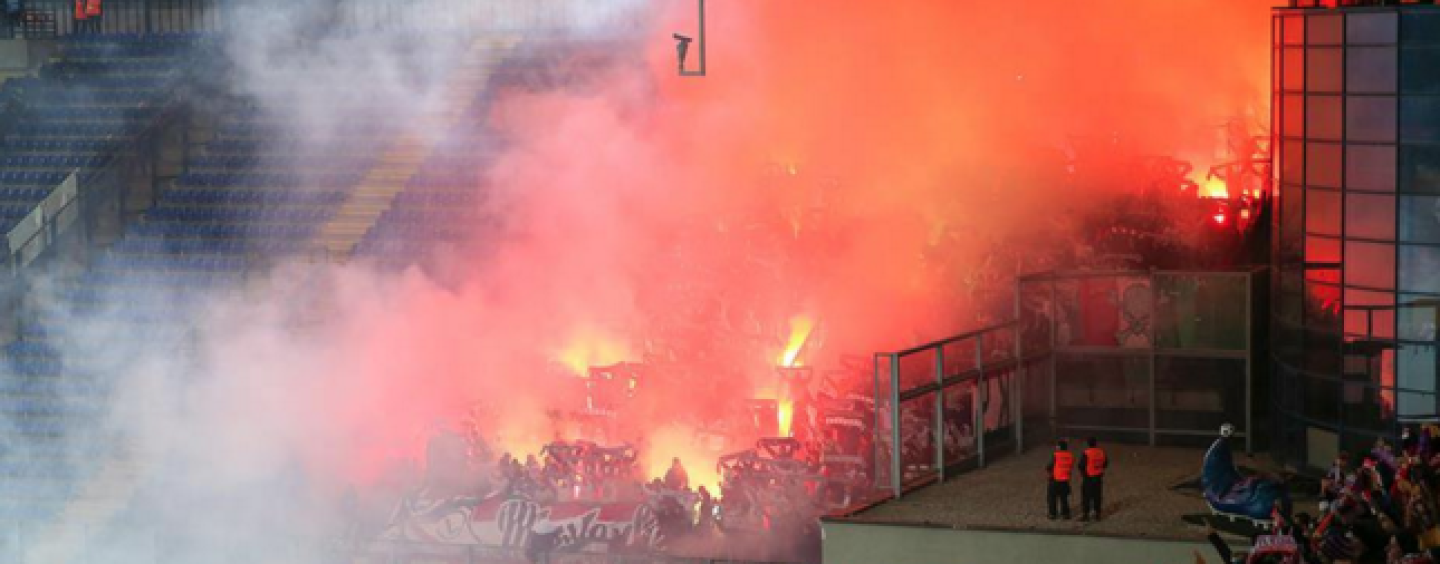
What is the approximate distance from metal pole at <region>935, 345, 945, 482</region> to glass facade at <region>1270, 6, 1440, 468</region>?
316 cm

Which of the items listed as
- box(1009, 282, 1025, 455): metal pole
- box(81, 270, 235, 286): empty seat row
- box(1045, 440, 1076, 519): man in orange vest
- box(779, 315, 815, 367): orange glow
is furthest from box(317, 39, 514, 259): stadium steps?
box(1045, 440, 1076, 519): man in orange vest

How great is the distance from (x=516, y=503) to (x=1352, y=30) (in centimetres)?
973

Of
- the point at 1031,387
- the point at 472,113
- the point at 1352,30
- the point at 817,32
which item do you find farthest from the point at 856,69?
the point at 1352,30

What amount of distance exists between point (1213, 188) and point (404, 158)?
11.2 metres

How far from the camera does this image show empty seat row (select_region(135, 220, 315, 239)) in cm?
3070

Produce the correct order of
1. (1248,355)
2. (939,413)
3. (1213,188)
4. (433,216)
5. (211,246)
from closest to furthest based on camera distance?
(939,413) → (1248,355) → (1213,188) → (433,216) → (211,246)

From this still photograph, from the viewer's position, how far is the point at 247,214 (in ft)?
102

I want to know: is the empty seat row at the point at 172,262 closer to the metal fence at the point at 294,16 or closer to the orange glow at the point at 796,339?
the metal fence at the point at 294,16

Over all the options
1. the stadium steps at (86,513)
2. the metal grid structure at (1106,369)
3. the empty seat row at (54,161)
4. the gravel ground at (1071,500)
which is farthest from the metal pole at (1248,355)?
the empty seat row at (54,161)

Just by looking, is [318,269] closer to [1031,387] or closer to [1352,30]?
[1031,387]

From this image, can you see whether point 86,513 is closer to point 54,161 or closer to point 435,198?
point 435,198

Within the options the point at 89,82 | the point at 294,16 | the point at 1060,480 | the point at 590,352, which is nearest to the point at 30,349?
the point at 89,82

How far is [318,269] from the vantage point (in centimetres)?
2978

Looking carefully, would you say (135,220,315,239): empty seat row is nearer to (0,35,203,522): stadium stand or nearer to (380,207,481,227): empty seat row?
(380,207,481,227): empty seat row
